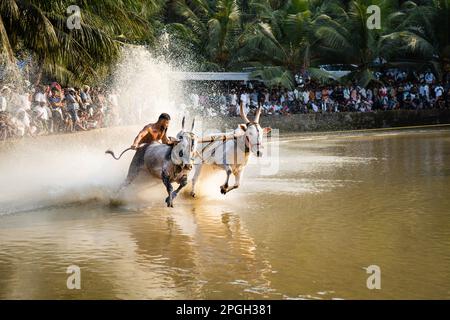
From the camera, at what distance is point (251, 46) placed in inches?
1492

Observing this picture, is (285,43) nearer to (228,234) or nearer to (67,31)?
(67,31)

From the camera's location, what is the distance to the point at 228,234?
1011 centimetres

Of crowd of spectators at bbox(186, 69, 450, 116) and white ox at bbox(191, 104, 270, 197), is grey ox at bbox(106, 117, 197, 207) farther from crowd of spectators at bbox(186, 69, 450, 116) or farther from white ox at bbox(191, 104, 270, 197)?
crowd of spectators at bbox(186, 69, 450, 116)

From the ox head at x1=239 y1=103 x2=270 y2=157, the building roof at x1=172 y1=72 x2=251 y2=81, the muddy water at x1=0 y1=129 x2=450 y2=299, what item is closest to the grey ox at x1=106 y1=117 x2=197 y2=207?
the muddy water at x1=0 y1=129 x2=450 y2=299

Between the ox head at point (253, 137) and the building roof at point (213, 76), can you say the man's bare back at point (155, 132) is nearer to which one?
the ox head at point (253, 137)

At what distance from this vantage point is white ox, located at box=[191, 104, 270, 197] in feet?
41.4

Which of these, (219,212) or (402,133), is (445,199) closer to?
(219,212)

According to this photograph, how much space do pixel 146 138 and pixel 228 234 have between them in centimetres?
362

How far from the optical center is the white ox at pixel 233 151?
12.6 meters

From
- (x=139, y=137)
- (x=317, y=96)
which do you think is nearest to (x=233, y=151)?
(x=139, y=137)

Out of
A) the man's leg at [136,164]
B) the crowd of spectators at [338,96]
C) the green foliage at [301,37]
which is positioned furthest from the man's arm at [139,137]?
the green foliage at [301,37]

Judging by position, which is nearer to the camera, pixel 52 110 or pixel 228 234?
pixel 228 234

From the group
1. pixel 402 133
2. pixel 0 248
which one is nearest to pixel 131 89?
pixel 402 133

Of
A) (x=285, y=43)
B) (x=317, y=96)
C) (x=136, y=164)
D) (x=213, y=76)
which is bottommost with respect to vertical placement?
(x=136, y=164)
